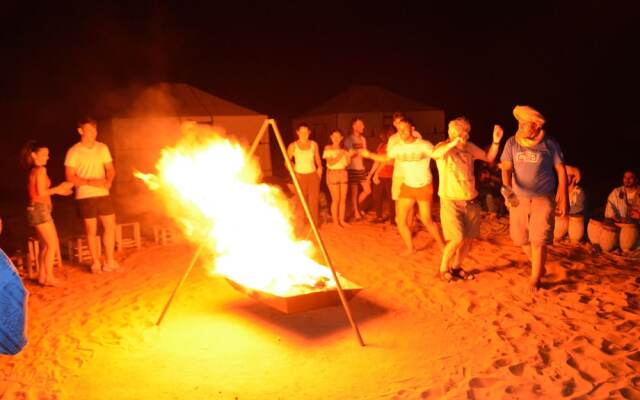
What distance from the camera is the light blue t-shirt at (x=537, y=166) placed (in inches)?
222

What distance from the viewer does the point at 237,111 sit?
15.7m

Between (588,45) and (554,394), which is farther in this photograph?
(588,45)

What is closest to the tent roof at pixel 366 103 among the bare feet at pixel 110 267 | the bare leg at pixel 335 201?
the bare leg at pixel 335 201

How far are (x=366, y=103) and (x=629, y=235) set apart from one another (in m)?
11.7

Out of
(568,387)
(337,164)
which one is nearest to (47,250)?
(337,164)

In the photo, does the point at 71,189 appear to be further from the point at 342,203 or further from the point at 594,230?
the point at 594,230

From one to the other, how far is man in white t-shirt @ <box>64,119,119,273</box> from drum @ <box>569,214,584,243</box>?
23.9 ft

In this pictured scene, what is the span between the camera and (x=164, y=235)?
9508mm

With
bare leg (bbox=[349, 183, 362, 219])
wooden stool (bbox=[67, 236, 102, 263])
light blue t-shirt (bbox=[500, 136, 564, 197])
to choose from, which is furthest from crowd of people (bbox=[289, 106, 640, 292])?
wooden stool (bbox=[67, 236, 102, 263])

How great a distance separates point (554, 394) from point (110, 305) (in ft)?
16.3

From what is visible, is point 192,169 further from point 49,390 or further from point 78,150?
point 49,390

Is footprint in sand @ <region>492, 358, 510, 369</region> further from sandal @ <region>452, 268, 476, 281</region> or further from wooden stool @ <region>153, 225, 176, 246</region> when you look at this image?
wooden stool @ <region>153, 225, 176, 246</region>

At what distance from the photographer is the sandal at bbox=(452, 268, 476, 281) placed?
661cm

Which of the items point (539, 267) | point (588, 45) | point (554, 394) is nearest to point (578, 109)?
point (588, 45)
